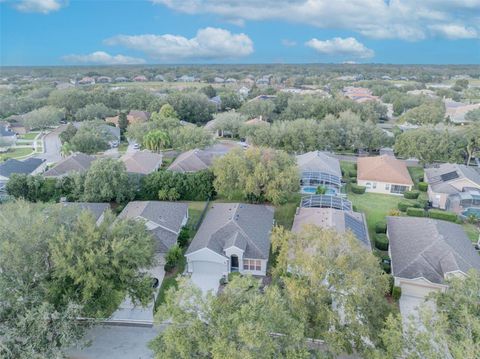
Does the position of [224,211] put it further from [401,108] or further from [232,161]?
[401,108]

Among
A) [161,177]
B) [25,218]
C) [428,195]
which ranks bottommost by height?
[428,195]

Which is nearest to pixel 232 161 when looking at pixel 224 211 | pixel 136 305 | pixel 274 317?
pixel 224 211

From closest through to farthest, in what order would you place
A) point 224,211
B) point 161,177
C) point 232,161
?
point 224,211
point 232,161
point 161,177

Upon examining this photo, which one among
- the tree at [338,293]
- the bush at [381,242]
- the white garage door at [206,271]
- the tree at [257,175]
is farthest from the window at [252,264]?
the bush at [381,242]

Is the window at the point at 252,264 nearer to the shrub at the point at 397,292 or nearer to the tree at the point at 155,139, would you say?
the shrub at the point at 397,292

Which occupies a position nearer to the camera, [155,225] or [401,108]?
[155,225]

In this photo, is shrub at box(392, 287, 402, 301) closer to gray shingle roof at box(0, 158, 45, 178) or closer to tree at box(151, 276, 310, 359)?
tree at box(151, 276, 310, 359)
